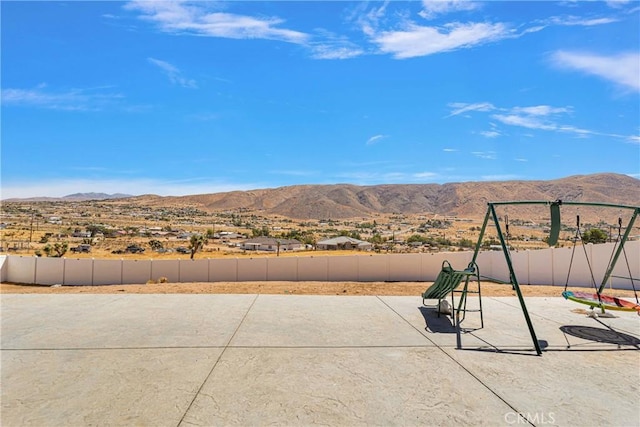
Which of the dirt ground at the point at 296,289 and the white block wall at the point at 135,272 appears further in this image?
the white block wall at the point at 135,272

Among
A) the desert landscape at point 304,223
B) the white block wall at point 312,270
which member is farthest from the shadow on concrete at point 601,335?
the white block wall at point 312,270

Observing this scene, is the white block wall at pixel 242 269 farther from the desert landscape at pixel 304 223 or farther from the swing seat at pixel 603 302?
the swing seat at pixel 603 302

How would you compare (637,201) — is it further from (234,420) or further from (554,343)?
(234,420)

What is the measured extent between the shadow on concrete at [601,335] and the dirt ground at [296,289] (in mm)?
5763

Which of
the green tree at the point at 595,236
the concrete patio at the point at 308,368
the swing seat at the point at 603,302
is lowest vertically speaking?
the concrete patio at the point at 308,368

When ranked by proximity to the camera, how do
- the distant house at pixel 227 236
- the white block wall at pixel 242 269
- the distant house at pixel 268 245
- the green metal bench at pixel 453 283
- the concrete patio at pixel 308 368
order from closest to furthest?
the concrete patio at pixel 308 368 → the green metal bench at pixel 453 283 → the white block wall at pixel 242 269 → the distant house at pixel 268 245 → the distant house at pixel 227 236

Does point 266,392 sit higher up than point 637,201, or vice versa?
point 637,201

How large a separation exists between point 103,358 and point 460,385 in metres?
4.94

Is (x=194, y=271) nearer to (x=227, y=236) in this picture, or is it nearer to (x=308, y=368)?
(x=308, y=368)

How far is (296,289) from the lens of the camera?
15.6 m

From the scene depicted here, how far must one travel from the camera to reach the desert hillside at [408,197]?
90.6 m

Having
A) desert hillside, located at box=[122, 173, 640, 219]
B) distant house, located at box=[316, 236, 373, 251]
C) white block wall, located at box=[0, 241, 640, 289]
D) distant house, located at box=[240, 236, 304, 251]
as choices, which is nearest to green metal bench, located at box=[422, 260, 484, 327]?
white block wall, located at box=[0, 241, 640, 289]

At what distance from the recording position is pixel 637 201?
8325 cm

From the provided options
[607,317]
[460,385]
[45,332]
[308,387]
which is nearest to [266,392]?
[308,387]
